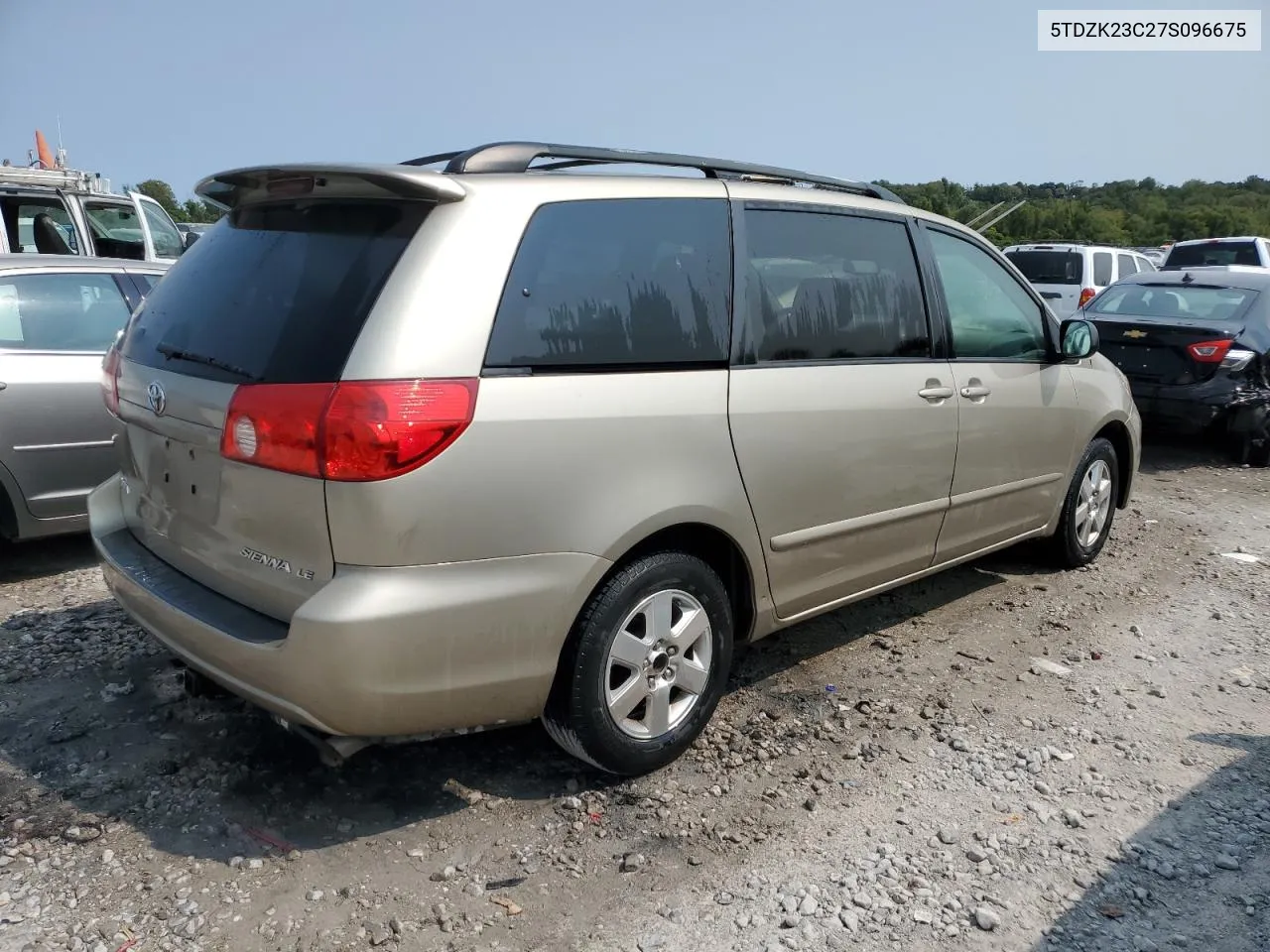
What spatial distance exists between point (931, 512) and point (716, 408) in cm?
137

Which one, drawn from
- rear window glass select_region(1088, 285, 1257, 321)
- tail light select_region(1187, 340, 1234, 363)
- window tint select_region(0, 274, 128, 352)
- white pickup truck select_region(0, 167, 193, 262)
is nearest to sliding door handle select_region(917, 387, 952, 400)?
window tint select_region(0, 274, 128, 352)

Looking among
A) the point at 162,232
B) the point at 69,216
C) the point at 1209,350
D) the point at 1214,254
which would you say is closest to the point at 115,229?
the point at 69,216

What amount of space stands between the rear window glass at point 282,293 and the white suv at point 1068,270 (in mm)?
12988

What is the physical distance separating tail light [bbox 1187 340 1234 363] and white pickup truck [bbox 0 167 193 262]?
9.34 metres

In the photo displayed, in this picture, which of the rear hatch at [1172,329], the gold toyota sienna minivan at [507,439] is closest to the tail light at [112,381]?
the gold toyota sienna minivan at [507,439]

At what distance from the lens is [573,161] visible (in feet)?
10.5

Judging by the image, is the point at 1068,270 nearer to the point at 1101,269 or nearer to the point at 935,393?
the point at 1101,269

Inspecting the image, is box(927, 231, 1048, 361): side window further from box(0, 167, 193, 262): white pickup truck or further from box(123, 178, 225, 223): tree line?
box(123, 178, 225, 223): tree line

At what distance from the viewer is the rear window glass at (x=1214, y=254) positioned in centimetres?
1659

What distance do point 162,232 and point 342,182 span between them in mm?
10930

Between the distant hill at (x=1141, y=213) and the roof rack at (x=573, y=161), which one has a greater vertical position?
the distant hill at (x=1141, y=213)

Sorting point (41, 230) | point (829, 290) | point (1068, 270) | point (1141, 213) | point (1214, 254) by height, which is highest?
point (1141, 213)

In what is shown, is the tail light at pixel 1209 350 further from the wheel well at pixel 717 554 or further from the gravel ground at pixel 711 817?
the wheel well at pixel 717 554

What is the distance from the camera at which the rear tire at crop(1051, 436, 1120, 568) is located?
16.8 feet
